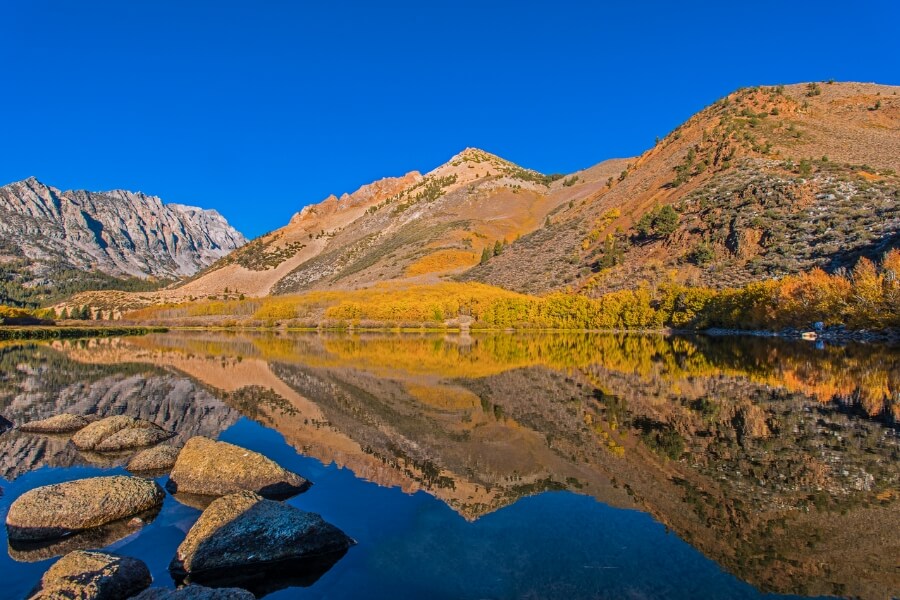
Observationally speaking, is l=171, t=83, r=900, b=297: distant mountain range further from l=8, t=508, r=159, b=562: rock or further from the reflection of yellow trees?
l=8, t=508, r=159, b=562: rock

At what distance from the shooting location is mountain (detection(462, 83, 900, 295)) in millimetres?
76812

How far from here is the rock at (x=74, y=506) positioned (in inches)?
410

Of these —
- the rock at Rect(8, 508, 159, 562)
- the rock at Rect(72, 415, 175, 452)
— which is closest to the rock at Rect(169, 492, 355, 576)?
the rock at Rect(8, 508, 159, 562)

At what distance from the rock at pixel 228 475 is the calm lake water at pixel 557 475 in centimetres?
58

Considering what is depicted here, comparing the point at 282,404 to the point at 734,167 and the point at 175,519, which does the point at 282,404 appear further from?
the point at 734,167

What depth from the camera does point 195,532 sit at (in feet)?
31.6

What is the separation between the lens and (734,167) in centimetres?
10175

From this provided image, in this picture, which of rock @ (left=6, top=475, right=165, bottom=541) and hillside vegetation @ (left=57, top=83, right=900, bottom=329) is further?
hillside vegetation @ (left=57, top=83, right=900, bottom=329)

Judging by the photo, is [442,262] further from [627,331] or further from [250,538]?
[250,538]

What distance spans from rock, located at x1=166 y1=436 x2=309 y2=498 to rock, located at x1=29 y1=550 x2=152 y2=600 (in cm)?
441

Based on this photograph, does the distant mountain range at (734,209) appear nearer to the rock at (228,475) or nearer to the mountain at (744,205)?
the mountain at (744,205)

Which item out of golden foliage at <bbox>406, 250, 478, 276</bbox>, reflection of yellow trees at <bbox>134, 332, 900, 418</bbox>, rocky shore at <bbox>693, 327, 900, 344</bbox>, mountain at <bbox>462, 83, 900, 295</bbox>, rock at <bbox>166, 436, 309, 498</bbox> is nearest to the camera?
rock at <bbox>166, 436, 309, 498</bbox>

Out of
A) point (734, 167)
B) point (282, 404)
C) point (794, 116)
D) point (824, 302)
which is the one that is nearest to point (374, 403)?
point (282, 404)

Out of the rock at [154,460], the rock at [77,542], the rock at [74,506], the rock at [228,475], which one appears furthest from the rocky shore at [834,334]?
the rock at [77,542]
